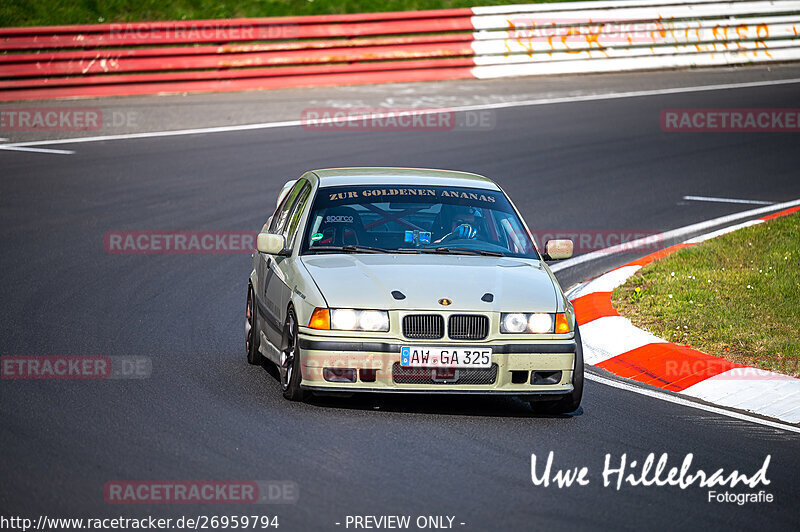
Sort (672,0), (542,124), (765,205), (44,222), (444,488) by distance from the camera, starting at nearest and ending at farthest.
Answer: (444,488) < (44,222) < (765,205) < (542,124) < (672,0)

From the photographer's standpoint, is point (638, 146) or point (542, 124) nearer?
point (638, 146)

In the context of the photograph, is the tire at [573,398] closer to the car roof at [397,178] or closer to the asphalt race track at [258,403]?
the asphalt race track at [258,403]

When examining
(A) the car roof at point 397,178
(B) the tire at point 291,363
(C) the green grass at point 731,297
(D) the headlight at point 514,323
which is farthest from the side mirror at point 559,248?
(B) the tire at point 291,363

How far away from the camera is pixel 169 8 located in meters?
25.7

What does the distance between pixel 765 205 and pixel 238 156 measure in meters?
7.38

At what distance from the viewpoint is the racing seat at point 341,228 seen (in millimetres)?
Result: 8500

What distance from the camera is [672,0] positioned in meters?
25.6

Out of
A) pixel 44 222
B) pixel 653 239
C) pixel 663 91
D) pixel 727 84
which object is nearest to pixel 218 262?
pixel 44 222

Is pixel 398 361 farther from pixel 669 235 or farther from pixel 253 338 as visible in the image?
pixel 669 235

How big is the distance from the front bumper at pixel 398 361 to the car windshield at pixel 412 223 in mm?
1136

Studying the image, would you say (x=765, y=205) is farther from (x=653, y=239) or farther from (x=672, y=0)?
(x=672, y=0)

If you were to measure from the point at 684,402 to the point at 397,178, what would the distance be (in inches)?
104

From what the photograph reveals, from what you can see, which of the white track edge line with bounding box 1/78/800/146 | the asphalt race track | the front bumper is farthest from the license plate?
the white track edge line with bounding box 1/78/800/146

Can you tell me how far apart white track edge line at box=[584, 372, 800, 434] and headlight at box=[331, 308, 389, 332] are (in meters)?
2.13
